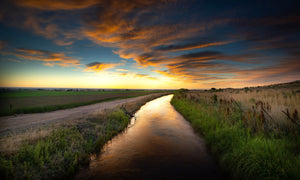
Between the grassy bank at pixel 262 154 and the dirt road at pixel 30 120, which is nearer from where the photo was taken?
the grassy bank at pixel 262 154

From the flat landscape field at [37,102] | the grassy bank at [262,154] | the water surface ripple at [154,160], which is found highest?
the grassy bank at [262,154]

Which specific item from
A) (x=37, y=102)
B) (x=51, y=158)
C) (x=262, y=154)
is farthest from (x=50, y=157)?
(x=37, y=102)

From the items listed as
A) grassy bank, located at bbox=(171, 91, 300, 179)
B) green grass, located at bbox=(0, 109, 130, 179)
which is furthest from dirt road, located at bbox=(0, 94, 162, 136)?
grassy bank, located at bbox=(171, 91, 300, 179)

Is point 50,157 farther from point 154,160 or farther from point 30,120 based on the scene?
point 30,120

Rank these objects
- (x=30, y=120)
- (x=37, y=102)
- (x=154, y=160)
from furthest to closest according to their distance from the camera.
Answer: (x=37, y=102) < (x=30, y=120) < (x=154, y=160)

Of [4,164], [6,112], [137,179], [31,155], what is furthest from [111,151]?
[6,112]

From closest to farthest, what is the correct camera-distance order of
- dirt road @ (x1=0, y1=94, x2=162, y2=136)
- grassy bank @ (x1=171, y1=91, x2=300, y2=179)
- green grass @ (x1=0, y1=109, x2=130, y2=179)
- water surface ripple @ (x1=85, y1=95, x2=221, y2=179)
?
grassy bank @ (x1=171, y1=91, x2=300, y2=179) → green grass @ (x1=0, y1=109, x2=130, y2=179) → water surface ripple @ (x1=85, y1=95, x2=221, y2=179) → dirt road @ (x1=0, y1=94, x2=162, y2=136)

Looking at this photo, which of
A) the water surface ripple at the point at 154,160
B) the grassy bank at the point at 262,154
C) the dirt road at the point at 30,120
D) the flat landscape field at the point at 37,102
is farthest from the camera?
the flat landscape field at the point at 37,102

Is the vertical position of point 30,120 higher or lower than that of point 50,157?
lower

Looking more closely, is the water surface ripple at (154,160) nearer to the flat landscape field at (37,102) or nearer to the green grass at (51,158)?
the green grass at (51,158)

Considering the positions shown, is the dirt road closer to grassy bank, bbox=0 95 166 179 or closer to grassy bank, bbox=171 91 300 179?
grassy bank, bbox=0 95 166 179

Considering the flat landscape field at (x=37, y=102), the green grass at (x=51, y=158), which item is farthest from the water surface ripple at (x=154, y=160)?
the flat landscape field at (x=37, y=102)

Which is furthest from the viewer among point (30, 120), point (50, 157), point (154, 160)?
point (30, 120)

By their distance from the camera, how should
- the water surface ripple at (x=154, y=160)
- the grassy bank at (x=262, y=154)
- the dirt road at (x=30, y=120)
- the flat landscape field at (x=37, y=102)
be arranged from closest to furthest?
1. the grassy bank at (x=262, y=154)
2. the water surface ripple at (x=154, y=160)
3. the dirt road at (x=30, y=120)
4. the flat landscape field at (x=37, y=102)
